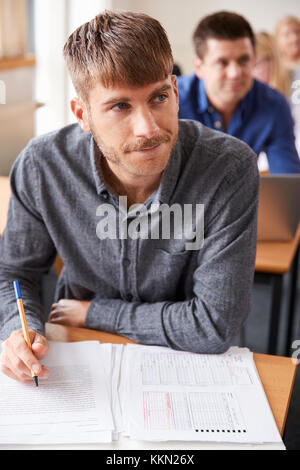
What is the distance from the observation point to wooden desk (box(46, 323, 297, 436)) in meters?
0.96

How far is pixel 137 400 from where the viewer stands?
95 centimetres

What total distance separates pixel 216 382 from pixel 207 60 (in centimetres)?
184

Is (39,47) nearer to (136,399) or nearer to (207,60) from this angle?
(207,60)

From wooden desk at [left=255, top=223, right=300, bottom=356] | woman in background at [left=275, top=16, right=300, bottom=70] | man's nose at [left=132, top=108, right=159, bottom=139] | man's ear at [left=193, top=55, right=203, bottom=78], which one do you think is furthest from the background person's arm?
woman in background at [left=275, top=16, right=300, bottom=70]

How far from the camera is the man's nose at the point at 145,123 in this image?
107cm

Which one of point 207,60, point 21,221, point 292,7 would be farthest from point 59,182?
point 292,7

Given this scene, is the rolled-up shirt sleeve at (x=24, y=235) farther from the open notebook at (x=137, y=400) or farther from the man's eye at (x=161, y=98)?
the man's eye at (x=161, y=98)

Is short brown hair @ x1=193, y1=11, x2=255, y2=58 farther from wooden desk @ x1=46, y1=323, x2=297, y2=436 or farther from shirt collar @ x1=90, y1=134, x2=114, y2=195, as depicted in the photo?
wooden desk @ x1=46, y1=323, x2=297, y2=436

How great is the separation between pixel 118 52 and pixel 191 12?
4079 mm

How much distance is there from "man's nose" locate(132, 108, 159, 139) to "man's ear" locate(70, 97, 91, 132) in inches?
6.0

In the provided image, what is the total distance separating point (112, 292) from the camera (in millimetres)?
1354

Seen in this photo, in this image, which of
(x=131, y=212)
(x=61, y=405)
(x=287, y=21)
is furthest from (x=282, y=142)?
(x=287, y=21)

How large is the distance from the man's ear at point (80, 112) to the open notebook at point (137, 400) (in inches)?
19.2

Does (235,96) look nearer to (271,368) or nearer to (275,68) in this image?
(271,368)
